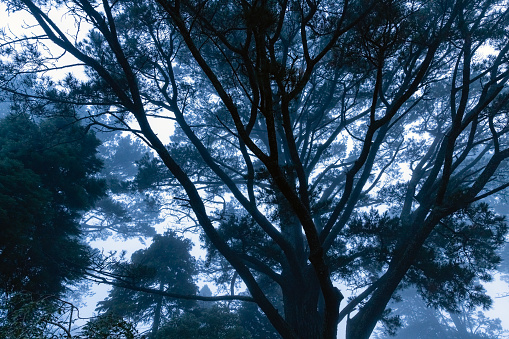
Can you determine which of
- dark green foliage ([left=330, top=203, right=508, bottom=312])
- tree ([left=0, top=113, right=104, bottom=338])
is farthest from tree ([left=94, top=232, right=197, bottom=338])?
dark green foliage ([left=330, top=203, right=508, bottom=312])

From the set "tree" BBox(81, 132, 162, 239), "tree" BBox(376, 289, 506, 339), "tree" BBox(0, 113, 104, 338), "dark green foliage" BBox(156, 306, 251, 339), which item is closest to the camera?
"tree" BBox(0, 113, 104, 338)

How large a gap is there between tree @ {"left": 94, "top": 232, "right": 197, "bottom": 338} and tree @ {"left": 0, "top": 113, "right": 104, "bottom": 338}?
612 centimetres

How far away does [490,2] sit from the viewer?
661 cm

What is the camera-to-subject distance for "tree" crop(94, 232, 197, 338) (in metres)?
13.9

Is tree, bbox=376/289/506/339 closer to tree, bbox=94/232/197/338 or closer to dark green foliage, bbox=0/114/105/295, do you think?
tree, bbox=94/232/197/338

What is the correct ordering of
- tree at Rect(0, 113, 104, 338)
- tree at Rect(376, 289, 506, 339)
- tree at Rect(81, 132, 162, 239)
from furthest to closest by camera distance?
tree at Rect(376, 289, 506, 339)
tree at Rect(81, 132, 162, 239)
tree at Rect(0, 113, 104, 338)

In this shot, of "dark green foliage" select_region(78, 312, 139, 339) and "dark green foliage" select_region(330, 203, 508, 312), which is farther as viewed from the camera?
A: "dark green foliage" select_region(330, 203, 508, 312)

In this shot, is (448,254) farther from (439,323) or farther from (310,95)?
(439,323)

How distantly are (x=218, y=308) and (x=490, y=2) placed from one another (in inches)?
483

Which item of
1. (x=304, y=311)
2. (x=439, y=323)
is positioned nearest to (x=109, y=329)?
(x=304, y=311)

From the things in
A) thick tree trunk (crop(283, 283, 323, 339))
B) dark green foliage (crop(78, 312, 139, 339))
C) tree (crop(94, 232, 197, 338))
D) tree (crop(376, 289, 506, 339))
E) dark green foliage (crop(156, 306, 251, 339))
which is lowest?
dark green foliage (crop(78, 312, 139, 339))

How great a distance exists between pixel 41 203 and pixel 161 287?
32.1 feet

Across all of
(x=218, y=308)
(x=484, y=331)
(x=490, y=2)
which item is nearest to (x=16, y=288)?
(x=218, y=308)

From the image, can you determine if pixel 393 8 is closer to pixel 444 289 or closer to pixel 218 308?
pixel 444 289
